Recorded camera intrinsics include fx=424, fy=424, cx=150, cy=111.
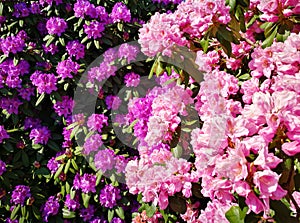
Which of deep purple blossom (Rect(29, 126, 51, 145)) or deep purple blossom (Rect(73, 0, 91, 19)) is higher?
deep purple blossom (Rect(73, 0, 91, 19))

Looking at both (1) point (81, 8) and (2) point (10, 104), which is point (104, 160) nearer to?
(2) point (10, 104)

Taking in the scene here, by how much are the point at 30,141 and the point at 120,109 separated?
574 mm

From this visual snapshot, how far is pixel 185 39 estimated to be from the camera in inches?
64.3

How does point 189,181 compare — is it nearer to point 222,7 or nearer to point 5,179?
point 222,7

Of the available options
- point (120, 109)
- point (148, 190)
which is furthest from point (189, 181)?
point (120, 109)

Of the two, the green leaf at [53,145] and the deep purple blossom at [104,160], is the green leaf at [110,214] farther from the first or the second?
the green leaf at [53,145]

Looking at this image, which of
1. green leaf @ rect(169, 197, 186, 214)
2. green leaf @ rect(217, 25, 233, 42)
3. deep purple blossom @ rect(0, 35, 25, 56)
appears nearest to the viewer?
green leaf @ rect(217, 25, 233, 42)

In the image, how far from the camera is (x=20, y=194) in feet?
7.80

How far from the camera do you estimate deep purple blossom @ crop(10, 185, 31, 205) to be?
2.37 metres

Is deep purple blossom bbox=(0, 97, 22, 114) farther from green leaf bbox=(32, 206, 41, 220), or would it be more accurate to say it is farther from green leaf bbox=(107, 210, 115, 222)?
green leaf bbox=(107, 210, 115, 222)

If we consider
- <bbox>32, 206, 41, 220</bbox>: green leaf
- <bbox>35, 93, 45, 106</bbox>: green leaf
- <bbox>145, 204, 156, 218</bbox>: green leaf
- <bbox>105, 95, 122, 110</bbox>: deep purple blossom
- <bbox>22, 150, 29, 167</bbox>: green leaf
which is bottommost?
<bbox>32, 206, 41, 220</bbox>: green leaf

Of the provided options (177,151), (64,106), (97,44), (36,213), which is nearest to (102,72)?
(97,44)

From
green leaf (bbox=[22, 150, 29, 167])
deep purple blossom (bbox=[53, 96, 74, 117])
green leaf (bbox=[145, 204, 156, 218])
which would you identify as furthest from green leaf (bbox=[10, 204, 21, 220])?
green leaf (bbox=[145, 204, 156, 218])

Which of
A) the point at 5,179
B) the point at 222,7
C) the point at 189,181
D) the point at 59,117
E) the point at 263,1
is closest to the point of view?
the point at 263,1
